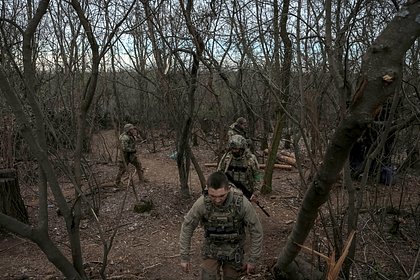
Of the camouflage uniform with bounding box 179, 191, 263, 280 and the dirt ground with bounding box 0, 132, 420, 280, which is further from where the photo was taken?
the dirt ground with bounding box 0, 132, 420, 280

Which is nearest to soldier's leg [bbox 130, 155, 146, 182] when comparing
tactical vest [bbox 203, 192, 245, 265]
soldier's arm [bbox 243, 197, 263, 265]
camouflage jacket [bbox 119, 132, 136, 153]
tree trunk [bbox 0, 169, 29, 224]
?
camouflage jacket [bbox 119, 132, 136, 153]

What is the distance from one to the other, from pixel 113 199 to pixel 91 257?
2.54 m

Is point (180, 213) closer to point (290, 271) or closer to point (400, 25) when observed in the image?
point (290, 271)

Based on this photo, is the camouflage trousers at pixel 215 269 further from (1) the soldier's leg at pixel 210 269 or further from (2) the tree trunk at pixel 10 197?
(2) the tree trunk at pixel 10 197

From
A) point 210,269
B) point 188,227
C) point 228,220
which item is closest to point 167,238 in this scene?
point 210,269

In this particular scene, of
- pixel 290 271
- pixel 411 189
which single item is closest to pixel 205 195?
pixel 290 271

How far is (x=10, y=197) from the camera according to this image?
235 inches

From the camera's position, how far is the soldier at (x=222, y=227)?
3.43 meters

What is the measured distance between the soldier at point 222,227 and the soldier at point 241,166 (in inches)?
74.7

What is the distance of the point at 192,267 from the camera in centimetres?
491

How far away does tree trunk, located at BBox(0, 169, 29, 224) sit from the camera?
5891 millimetres

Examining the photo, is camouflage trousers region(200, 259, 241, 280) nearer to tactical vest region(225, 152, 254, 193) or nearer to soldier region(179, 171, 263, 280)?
soldier region(179, 171, 263, 280)

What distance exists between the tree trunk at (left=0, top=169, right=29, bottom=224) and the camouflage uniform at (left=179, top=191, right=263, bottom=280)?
3.72 metres

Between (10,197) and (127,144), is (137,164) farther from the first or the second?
(10,197)
